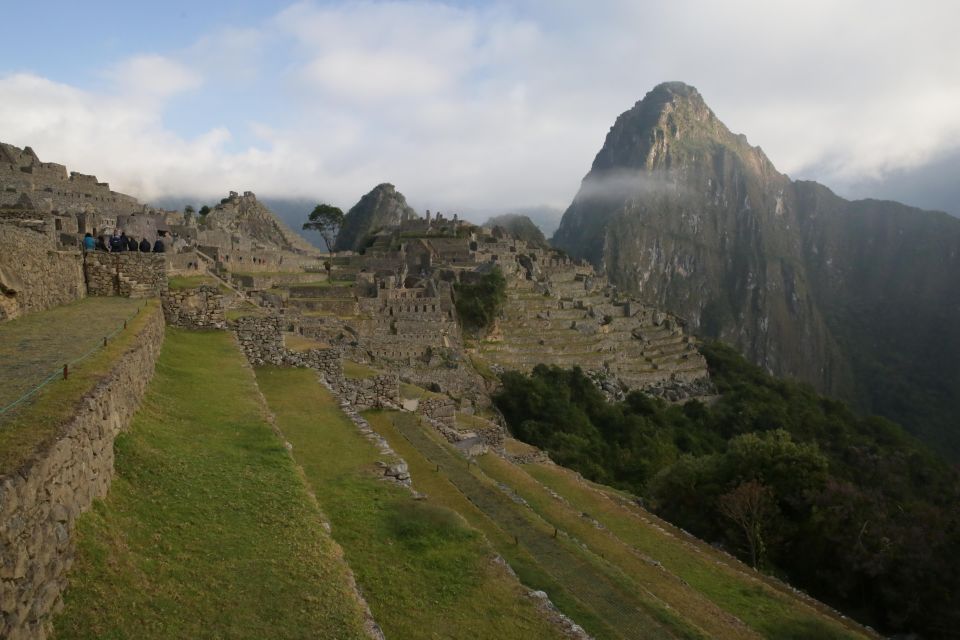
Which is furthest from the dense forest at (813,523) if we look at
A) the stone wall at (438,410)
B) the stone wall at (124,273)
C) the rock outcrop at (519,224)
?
the rock outcrop at (519,224)

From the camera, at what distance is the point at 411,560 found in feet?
23.0

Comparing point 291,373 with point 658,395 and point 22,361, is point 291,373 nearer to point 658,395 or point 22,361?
point 22,361

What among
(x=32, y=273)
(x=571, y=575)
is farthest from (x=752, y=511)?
(x=32, y=273)

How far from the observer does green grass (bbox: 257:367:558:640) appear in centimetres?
614

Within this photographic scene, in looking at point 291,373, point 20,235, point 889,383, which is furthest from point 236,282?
point 889,383

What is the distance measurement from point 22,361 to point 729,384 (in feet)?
234

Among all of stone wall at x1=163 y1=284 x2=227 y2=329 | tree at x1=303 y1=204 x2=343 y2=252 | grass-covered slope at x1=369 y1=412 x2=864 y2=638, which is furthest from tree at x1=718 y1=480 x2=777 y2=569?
tree at x1=303 y1=204 x2=343 y2=252

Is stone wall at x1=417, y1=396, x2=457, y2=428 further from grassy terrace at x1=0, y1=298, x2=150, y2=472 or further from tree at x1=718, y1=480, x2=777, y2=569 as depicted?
tree at x1=718, y1=480, x2=777, y2=569

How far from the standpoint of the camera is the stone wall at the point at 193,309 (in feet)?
44.4

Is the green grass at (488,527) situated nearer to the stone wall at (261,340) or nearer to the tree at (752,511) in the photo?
the stone wall at (261,340)

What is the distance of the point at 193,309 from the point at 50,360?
290 inches

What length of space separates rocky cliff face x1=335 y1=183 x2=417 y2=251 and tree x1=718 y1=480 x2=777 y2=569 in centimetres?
7313

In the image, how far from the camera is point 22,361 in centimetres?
663

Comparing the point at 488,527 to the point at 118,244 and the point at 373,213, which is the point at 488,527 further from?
the point at 373,213
